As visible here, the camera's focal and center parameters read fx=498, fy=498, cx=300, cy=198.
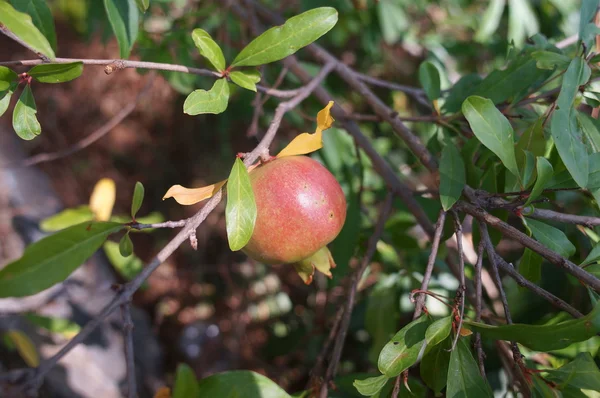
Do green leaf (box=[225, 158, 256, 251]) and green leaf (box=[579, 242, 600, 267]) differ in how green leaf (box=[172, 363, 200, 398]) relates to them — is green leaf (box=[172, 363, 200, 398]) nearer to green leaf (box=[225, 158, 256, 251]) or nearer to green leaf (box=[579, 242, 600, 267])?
green leaf (box=[225, 158, 256, 251])

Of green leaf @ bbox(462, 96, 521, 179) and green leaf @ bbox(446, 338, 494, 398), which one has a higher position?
green leaf @ bbox(462, 96, 521, 179)

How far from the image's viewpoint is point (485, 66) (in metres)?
2.38

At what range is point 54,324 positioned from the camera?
1.54m

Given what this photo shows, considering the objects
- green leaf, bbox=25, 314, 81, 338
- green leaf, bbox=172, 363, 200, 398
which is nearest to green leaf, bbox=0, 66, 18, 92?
green leaf, bbox=172, 363, 200, 398

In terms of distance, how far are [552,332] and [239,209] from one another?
17.7 inches

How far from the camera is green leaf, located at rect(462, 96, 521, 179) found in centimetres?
78

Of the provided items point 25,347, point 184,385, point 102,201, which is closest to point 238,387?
point 184,385

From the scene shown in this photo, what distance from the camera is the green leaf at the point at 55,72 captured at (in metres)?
0.72

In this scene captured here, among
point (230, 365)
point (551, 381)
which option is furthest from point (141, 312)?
point (551, 381)

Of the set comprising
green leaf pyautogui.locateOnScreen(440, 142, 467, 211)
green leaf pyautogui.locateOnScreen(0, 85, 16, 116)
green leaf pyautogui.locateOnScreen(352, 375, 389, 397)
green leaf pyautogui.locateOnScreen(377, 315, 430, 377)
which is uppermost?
green leaf pyautogui.locateOnScreen(0, 85, 16, 116)

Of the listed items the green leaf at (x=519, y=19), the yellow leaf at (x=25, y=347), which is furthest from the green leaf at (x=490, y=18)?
the yellow leaf at (x=25, y=347)

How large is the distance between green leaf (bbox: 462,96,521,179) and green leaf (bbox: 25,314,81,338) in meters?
1.36

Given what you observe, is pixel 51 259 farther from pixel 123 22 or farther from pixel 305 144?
pixel 123 22

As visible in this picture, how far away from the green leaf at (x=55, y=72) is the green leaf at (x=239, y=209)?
11.2 inches
